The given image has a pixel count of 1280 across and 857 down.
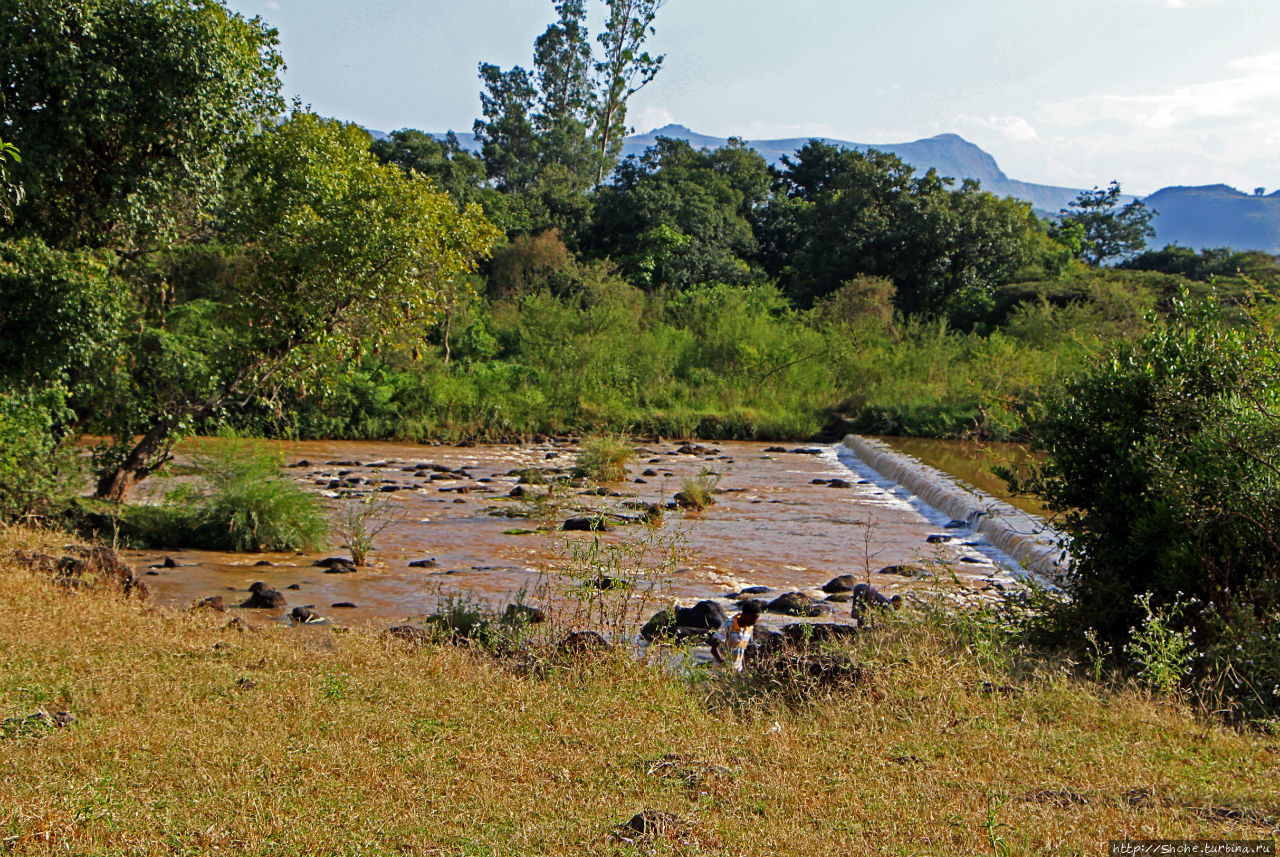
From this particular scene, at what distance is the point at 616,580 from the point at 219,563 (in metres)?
6.54

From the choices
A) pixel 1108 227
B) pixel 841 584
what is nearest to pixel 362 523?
pixel 841 584

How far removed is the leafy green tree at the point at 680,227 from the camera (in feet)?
134

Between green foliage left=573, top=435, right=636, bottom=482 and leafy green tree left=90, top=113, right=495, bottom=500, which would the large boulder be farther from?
green foliage left=573, top=435, right=636, bottom=482

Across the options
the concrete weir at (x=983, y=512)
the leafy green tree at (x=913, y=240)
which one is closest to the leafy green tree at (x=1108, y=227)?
the leafy green tree at (x=913, y=240)

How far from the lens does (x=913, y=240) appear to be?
38.8 metres

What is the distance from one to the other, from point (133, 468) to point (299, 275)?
10.5 feet

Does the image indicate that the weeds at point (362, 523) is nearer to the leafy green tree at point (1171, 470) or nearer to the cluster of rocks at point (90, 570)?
the cluster of rocks at point (90, 570)

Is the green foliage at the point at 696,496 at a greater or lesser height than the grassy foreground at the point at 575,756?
lesser

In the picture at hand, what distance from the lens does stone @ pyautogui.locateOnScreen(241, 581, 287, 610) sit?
31.7 ft

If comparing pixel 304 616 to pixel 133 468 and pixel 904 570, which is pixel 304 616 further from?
pixel 904 570

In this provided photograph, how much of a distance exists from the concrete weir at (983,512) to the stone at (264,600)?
6453mm

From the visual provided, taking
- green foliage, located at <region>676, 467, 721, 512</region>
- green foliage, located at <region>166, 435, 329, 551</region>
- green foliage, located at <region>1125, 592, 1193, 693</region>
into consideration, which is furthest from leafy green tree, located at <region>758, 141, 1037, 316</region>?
green foliage, located at <region>1125, 592, 1193, 693</region>

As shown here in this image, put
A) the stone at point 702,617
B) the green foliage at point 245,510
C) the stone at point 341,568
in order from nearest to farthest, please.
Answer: the stone at point 702,617, the stone at point 341,568, the green foliage at point 245,510

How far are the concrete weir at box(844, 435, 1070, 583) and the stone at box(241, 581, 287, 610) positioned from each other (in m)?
6.45
